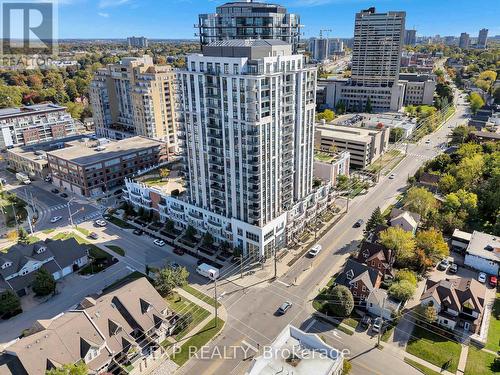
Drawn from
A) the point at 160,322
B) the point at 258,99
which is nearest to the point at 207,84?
the point at 258,99

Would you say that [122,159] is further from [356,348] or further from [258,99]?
[356,348]

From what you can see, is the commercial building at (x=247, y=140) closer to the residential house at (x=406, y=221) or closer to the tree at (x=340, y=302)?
the tree at (x=340, y=302)

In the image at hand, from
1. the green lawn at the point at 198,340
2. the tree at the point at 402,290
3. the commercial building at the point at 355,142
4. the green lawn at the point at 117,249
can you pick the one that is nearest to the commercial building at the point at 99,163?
the green lawn at the point at 117,249

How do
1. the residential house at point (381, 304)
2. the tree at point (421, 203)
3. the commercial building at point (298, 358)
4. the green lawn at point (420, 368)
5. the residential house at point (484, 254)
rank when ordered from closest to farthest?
the commercial building at point (298, 358) < the green lawn at point (420, 368) < the residential house at point (381, 304) < the residential house at point (484, 254) < the tree at point (421, 203)

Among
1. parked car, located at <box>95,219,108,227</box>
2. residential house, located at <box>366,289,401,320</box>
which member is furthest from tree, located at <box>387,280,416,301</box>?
parked car, located at <box>95,219,108,227</box>

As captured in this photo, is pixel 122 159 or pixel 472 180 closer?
pixel 472 180

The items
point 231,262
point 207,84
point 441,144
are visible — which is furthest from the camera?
point 441,144

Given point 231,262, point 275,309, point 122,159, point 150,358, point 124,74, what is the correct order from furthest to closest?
1. point 124,74
2. point 122,159
3. point 231,262
4. point 275,309
5. point 150,358
